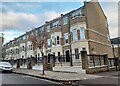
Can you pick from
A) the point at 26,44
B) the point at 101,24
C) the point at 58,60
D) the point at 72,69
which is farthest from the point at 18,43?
the point at 72,69

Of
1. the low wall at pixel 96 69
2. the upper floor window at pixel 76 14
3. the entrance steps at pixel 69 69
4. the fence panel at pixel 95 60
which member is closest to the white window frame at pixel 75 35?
the upper floor window at pixel 76 14

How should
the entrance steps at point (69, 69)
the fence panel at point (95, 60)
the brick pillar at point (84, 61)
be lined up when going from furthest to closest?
the fence panel at point (95, 60), the entrance steps at point (69, 69), the brick pillar at point (84, 61)

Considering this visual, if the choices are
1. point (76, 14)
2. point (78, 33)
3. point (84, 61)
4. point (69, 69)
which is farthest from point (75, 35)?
point (84, 61)

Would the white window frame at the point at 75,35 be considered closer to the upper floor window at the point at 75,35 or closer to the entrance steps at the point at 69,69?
the upper floor window at the point at 75,35

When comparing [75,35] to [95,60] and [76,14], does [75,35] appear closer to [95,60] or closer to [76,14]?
[76,14]

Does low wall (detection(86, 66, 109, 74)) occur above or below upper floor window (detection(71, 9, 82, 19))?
below

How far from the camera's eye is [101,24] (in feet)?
119

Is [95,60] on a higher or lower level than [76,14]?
lower

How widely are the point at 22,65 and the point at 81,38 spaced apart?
13.9m

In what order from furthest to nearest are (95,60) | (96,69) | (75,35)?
1. (75,35)
2. (95,60)
3. (96,69)

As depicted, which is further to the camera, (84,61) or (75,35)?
(75,35)

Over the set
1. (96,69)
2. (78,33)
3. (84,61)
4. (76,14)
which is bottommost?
(96,69)

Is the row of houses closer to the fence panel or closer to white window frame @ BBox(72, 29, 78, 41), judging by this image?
white window frame @ BBox(72, 29, 78, 41)

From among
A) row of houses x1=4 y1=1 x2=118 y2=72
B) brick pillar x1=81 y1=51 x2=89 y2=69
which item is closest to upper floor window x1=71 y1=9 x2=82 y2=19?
row of houses x1=4 y1=1 x2=118 y2=72
